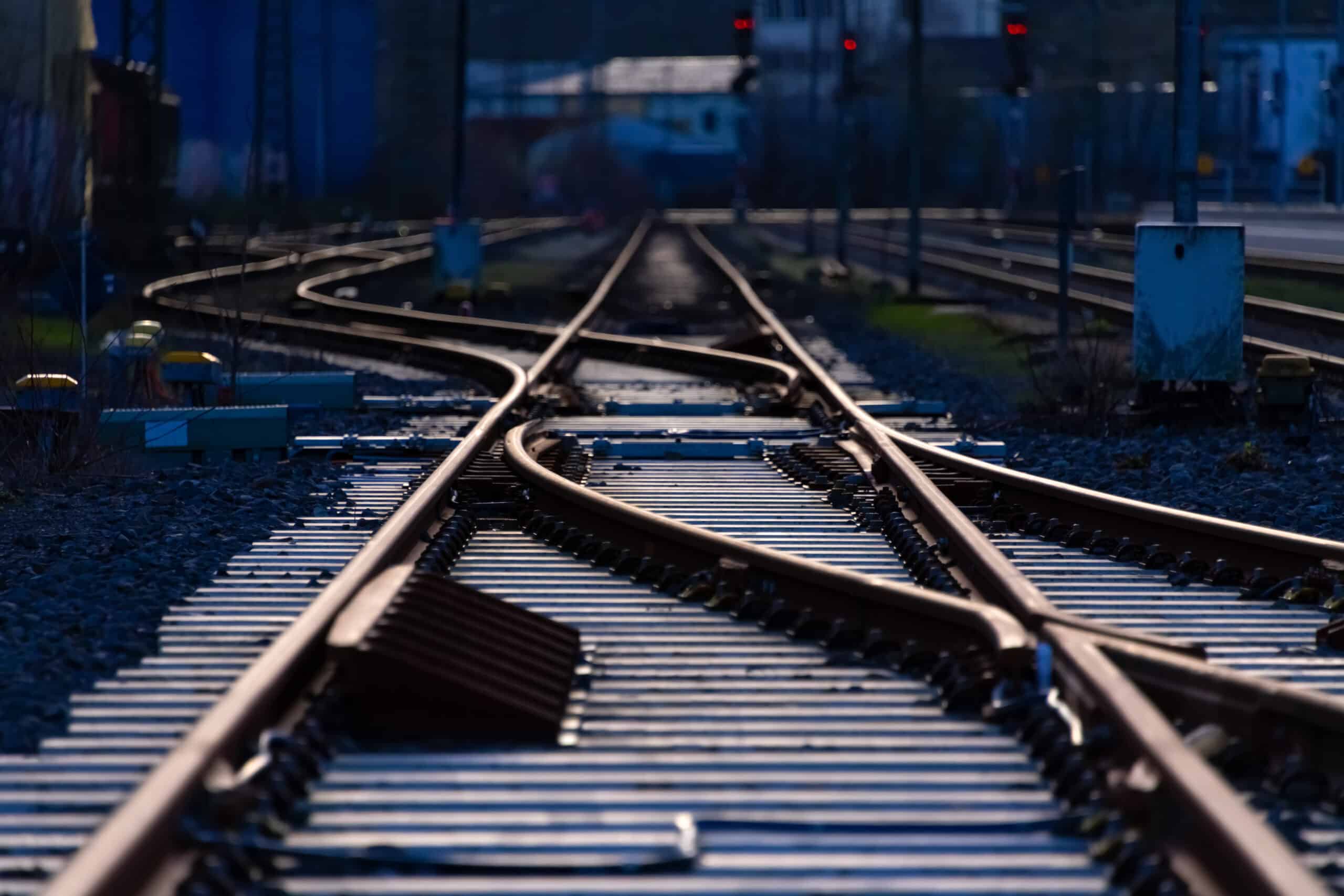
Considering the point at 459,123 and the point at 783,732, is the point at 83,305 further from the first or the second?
the point at 459,123

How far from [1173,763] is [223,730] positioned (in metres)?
2.00

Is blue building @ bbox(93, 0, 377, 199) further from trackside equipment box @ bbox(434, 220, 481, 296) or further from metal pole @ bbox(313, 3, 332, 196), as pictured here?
trackside equipment box @ bbox(434, 220, 481, 296)

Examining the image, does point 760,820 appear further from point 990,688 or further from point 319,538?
point 319,538

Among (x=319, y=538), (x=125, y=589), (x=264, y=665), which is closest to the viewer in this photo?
(x=264, y=665)

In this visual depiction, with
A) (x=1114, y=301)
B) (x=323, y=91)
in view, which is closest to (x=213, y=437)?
(x=1114, y=301)

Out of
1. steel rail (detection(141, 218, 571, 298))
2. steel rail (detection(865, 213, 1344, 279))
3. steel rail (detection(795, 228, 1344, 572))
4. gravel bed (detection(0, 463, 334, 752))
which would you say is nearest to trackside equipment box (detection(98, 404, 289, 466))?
gravel bed (detection(0, 463, 334, 752))

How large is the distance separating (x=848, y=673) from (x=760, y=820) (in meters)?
1.53

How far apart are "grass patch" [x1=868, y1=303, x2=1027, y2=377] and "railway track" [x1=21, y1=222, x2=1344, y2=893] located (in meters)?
9.27

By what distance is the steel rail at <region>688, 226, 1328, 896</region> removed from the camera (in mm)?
3570

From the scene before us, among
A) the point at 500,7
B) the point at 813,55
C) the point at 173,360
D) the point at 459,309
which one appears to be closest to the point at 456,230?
the point at 459,309

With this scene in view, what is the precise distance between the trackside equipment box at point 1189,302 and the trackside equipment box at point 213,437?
5508 mm

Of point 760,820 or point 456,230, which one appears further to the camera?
point 456,230

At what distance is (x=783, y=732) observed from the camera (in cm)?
508

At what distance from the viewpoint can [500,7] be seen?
146375mm
